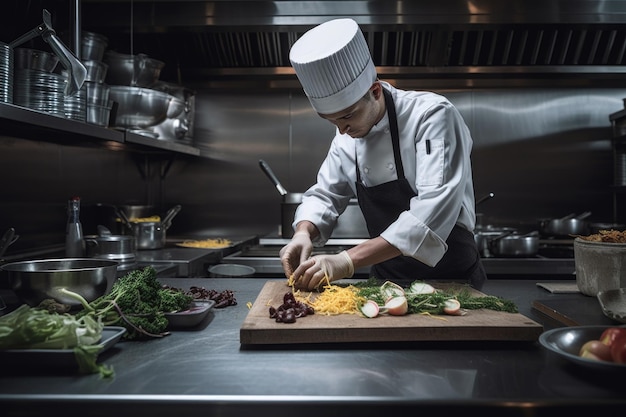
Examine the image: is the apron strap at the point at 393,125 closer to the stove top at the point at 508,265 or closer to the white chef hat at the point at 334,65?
the white chef hat at the point at 334,65

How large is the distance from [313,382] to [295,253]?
1092mm

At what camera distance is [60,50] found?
1.96 m

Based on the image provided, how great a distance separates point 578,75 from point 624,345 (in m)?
3.52

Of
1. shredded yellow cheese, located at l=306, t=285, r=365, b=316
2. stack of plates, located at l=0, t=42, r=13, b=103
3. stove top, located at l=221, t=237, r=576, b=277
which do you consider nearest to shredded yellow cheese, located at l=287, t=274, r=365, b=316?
shredded yellow cheese, located at l=306, t=285, r=365, b=316

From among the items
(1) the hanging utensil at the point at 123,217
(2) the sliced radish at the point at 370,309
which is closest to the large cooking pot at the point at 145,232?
(1) the hanging utensil at the point at 123,217

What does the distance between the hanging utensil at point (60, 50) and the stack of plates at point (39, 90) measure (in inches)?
2.2

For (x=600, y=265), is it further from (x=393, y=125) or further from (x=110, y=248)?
(x=110, y=248)

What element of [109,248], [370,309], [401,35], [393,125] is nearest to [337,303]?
[370,309]

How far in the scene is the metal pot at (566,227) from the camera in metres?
3.79

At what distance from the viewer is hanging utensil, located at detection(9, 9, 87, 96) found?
193cm

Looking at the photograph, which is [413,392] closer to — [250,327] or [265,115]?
[250,327]

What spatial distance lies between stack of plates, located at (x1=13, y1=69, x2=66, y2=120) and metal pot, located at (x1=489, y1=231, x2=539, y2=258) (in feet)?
8.32

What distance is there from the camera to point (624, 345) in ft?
3.41

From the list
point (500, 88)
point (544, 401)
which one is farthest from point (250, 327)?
point (500, 88)
